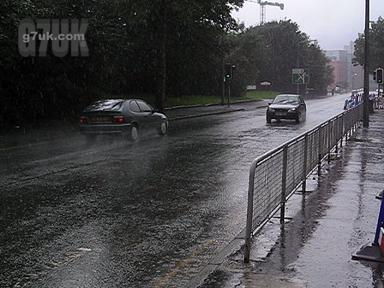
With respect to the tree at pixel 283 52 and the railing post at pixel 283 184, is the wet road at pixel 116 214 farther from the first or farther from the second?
the tree at pixel 283 52

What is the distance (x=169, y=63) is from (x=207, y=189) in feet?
101

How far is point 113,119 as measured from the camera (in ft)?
62.2

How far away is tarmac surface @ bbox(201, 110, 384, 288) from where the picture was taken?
18.4 feet

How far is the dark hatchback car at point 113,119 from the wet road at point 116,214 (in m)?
2.35

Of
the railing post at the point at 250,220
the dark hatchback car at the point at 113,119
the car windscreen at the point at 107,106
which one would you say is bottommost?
the railing post at the point at 250,220

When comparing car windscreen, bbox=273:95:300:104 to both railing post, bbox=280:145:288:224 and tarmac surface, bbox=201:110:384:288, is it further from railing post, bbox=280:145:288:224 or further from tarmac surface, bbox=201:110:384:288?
railing post, bbox=280:145:288:224

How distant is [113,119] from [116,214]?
34.9 ft

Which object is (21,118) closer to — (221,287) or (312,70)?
(221,287)

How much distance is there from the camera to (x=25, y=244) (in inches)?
273

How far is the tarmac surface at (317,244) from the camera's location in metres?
5.61

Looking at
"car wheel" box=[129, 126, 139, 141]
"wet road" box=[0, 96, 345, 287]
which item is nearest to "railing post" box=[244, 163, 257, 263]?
"wet road" box=[0, 96, 345, 287]

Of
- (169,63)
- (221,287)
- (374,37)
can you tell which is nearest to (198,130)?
(169,63)

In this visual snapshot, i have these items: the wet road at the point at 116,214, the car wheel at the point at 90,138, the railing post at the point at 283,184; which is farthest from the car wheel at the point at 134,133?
the railing post at the point at 283,184

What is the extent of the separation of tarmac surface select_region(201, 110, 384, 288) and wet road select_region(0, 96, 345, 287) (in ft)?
1.79
